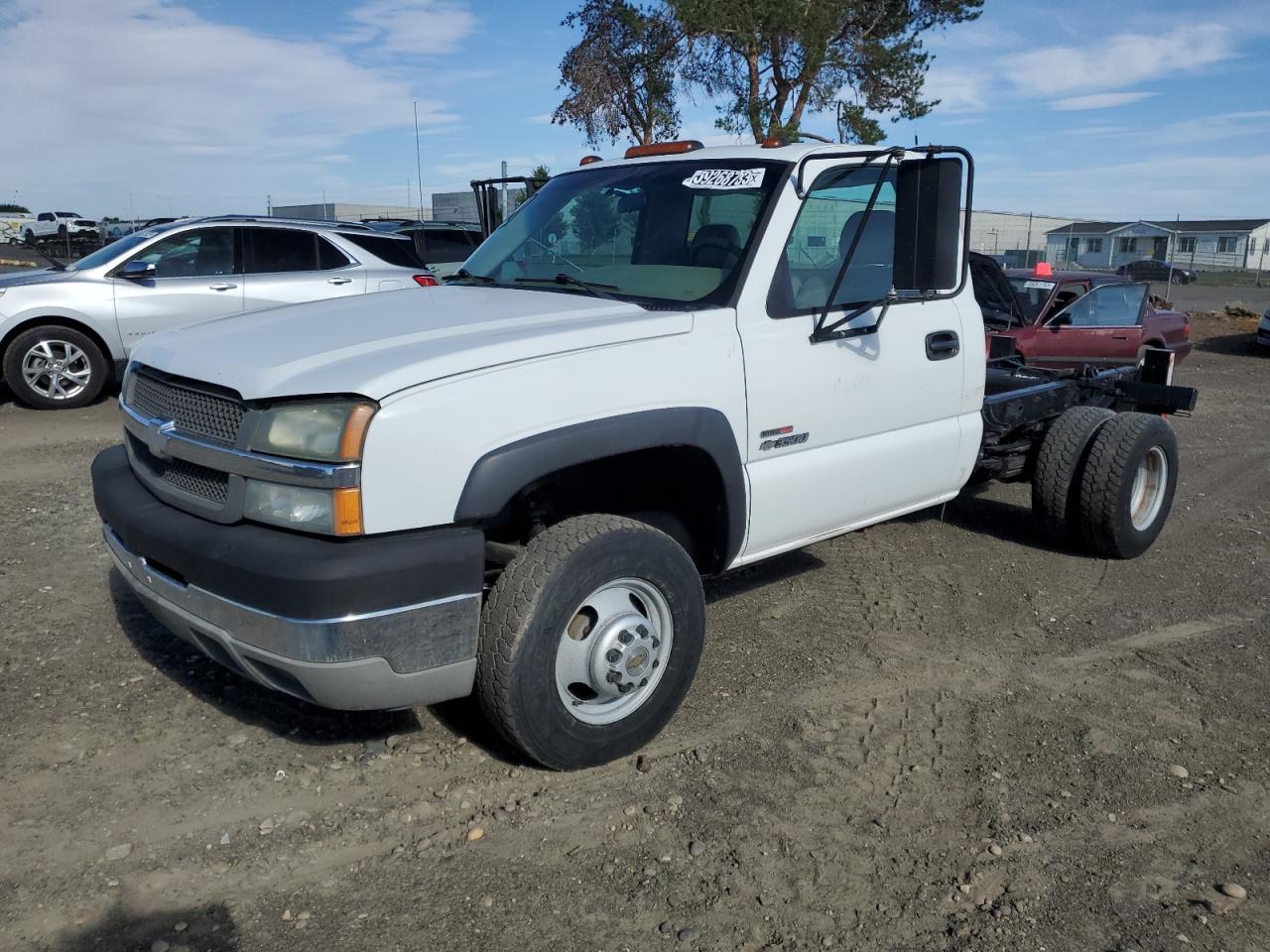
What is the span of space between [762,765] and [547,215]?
8.20 feet

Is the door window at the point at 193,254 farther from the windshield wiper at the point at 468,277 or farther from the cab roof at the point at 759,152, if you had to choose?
the cab roof at the point at 759,152

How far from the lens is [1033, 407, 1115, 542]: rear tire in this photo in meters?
5.49

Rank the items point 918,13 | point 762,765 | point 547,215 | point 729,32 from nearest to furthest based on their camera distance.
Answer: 1. point 762,765
2. point 547,215
3. point 729,32
4. point 918,13

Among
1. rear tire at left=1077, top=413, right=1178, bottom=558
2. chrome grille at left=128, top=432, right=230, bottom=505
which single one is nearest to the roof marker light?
chrome grille at left=128, top=432, right=230, bottom=505

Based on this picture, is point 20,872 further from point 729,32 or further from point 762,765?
point 729,32

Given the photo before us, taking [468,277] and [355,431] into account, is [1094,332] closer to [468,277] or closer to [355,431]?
[468,277]

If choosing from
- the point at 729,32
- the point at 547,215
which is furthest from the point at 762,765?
the point at 729,32

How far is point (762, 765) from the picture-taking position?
3529 millimetres

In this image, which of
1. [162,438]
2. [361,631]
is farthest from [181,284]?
[361,631]

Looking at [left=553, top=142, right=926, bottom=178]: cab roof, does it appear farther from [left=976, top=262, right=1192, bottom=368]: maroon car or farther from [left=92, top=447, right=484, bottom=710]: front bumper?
[left=976, top=262, right=1192, bottom=368]: maroon car

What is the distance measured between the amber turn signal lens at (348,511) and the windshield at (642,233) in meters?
1.44

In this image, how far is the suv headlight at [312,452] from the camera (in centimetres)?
278

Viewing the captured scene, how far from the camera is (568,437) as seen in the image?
10.2 ft

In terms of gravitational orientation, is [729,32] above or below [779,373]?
above
